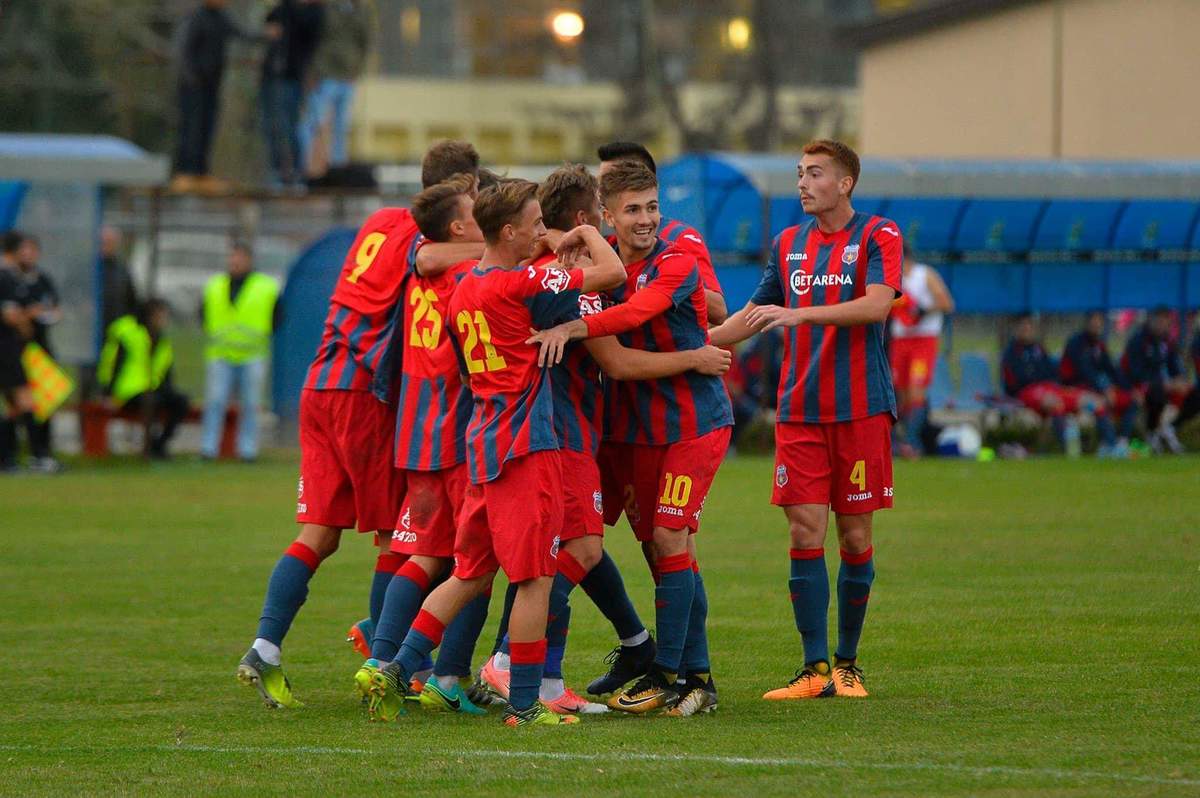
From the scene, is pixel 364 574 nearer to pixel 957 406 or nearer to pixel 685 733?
pixel 685 733

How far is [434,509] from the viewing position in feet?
22.5

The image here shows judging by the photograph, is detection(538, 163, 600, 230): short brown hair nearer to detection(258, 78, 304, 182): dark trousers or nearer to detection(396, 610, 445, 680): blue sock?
detection(396, 610, 445, 680): blue sock

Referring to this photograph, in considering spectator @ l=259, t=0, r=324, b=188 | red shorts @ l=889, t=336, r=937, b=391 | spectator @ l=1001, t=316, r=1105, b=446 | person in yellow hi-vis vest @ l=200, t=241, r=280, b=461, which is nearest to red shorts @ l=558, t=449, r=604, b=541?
red shorts @ l=889, t=336, r=937, b=391

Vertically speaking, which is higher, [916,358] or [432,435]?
[916,358]

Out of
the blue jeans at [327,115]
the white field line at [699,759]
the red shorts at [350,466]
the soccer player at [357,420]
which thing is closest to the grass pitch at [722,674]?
the white field line at [699,759]

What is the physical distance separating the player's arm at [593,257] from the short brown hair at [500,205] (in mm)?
210

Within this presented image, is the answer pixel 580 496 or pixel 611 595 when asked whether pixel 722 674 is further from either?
pixel 580 496

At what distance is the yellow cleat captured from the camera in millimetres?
6875

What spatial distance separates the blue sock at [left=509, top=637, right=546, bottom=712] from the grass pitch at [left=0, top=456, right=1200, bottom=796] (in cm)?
16

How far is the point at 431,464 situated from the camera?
22.2 ft

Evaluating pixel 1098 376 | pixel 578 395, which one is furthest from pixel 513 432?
pixel 1098 376

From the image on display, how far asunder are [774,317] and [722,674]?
1572 mm

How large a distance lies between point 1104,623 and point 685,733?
111 inches

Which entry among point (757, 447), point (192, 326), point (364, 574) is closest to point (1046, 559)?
point (364, 574)
